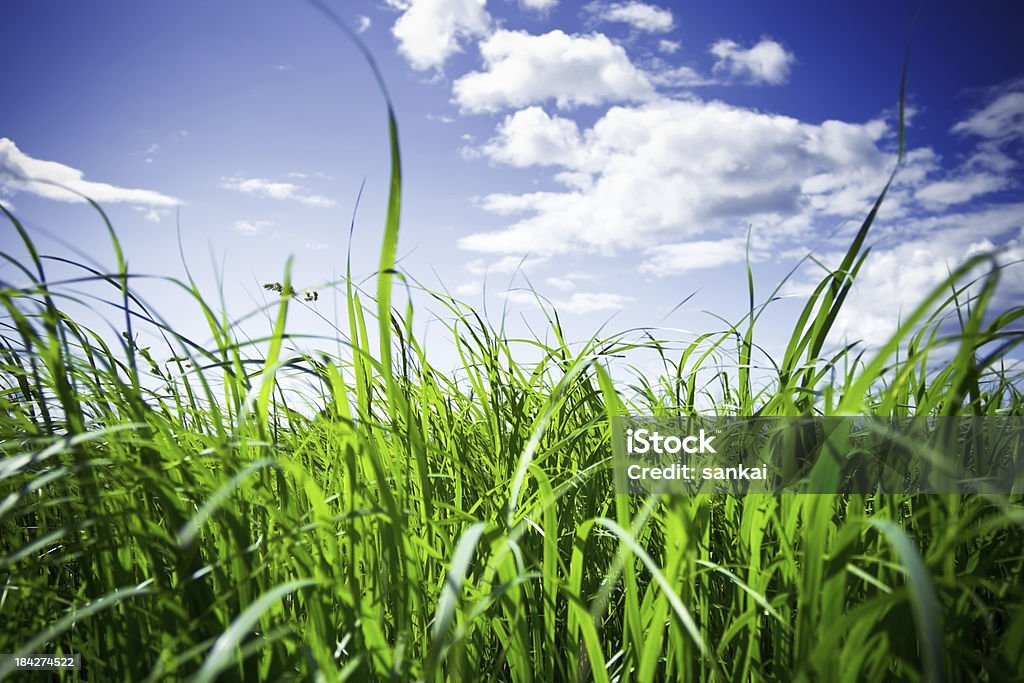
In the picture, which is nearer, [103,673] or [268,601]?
[268,601]

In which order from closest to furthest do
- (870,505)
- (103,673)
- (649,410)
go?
(103,673)
(870,505)
(649,410)

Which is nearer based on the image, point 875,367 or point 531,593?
point 875,367

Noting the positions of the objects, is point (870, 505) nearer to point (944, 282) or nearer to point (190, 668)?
point (944, 282)

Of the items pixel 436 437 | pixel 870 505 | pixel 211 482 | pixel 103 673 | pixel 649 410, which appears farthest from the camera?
pixel 649 410

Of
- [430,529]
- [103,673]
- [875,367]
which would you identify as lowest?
[103,673]

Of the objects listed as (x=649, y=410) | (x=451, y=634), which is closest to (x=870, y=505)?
(x=649, y=410)

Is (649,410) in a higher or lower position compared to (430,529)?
higher

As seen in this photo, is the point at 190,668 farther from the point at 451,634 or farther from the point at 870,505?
the point at 870,505

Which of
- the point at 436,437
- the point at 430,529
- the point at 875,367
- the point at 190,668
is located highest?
the point at 875,367

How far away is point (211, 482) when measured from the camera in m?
0.98

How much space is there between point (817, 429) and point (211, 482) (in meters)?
1.08

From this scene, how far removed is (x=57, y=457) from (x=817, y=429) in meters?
1.65

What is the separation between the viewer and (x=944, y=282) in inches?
27.3

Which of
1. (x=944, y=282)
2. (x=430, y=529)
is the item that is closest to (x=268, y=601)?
(x=430, y=529)
